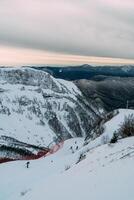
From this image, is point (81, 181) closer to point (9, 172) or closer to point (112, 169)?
point (112, 169)

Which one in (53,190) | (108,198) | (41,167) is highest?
(108,198)

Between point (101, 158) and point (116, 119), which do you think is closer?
point (101, 158)

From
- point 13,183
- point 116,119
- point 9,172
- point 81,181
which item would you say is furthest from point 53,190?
point 116,119

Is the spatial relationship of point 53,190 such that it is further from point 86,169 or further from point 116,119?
point 116,119

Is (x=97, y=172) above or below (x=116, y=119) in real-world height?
above

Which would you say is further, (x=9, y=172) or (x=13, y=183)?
(x=9, y=172)

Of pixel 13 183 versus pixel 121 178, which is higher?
pixel 121 178

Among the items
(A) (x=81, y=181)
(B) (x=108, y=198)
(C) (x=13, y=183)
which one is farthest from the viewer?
(C) (x=13, y=183)

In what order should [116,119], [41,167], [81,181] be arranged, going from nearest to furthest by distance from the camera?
[81,181] < [41,167] < [116,119]

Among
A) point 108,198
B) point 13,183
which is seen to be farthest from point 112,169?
point 13,183
